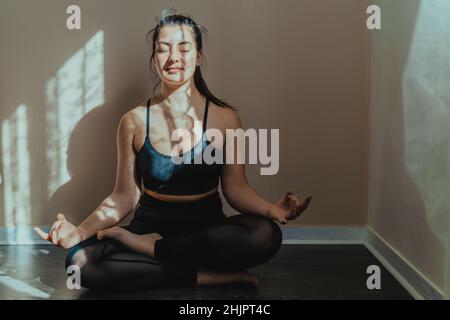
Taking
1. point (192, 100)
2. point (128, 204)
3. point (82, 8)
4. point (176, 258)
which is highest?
point (82, 8)

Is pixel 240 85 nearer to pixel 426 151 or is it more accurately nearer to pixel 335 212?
pixel 335 212

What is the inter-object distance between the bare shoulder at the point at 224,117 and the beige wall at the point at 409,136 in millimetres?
710

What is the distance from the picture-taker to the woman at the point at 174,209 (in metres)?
2.40

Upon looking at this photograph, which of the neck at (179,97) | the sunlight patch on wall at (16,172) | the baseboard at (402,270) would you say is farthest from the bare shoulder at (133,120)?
the baseboard at (402,270)

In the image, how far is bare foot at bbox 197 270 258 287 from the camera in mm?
2455

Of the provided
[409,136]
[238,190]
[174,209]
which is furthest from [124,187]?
[409,136]

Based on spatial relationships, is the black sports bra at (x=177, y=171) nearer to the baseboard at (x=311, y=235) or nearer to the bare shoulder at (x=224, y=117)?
the bare shoulder at (x=224, y=117)

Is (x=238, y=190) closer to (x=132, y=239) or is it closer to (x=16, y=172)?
(x=132, y=239)

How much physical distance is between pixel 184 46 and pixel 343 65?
3.07 ft

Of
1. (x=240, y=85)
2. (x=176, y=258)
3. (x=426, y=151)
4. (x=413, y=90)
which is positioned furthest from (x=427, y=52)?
(x=176, y=258)

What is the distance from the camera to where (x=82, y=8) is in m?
3.05

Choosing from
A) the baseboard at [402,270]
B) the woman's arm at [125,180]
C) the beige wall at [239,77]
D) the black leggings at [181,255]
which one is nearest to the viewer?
the baseboard at [402,270]

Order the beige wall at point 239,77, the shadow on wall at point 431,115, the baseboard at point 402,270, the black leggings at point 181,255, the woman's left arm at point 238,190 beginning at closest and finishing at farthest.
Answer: the shadow on wall at point 431,115 < the baseboard at point 402,270 < the black leggings at point 181,255 < the woman's left arm at point 238,190 < the beige wall at point 239,77

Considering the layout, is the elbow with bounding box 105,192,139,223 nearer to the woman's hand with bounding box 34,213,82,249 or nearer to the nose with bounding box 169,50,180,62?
the woman's hand with bounding box 34,213,82,249
